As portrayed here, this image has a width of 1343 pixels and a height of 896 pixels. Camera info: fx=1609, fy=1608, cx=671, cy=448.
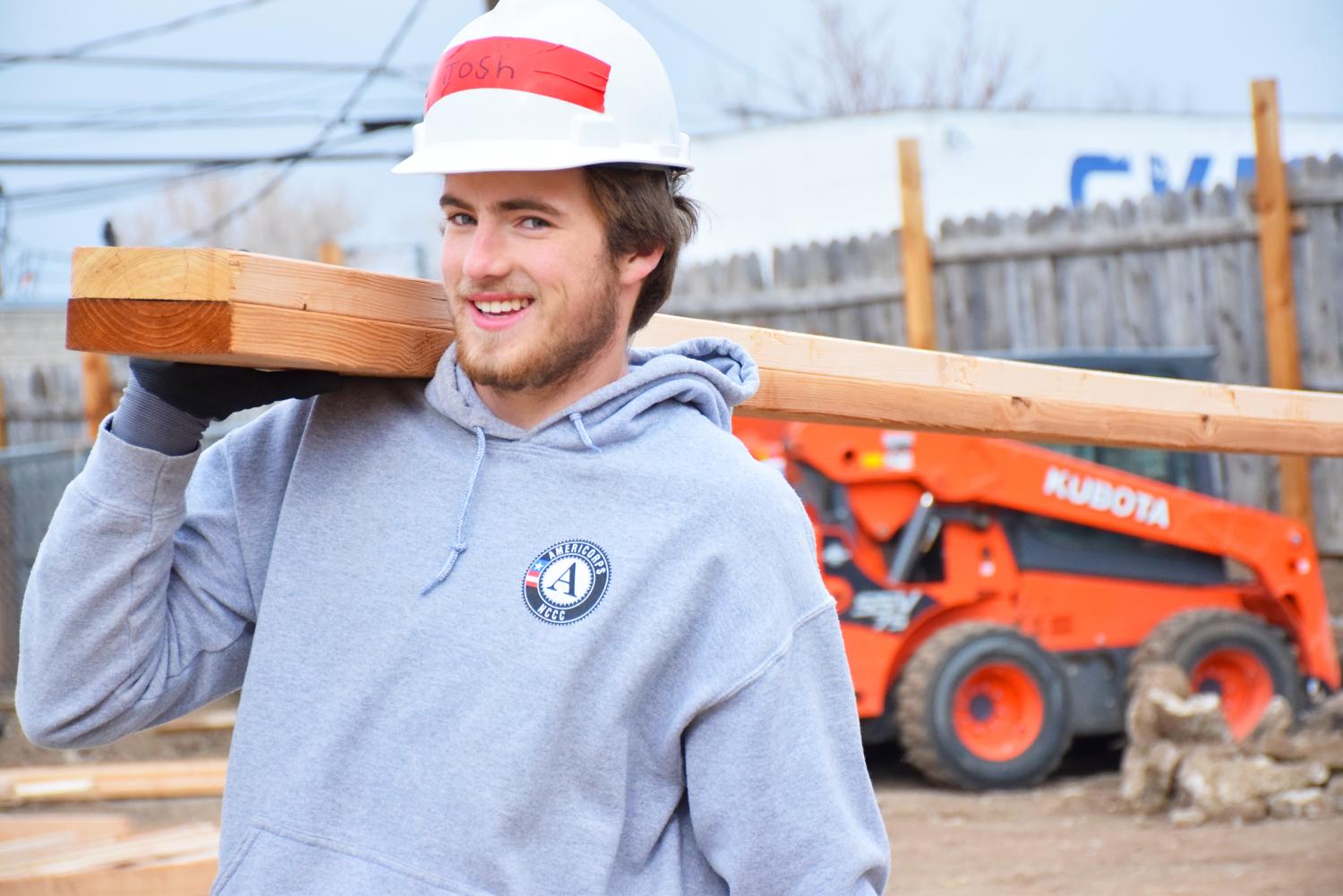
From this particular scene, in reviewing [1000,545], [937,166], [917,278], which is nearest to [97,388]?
[917,278]

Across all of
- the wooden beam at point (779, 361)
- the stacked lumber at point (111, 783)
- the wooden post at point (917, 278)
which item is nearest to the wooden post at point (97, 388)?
the stacked lumber at point (111, 783)

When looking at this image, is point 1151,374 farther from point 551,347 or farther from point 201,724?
point 551,347

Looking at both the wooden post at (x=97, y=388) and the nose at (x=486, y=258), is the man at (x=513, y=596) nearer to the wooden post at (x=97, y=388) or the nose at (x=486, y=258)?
the nose at (x=486, y=258)

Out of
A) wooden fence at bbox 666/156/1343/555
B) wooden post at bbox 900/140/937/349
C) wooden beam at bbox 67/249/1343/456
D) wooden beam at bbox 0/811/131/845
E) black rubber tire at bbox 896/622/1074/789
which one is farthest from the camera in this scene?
wooden post at bbox 900/140/937/349

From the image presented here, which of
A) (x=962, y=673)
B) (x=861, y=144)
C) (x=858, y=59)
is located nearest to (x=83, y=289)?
(x=962, y=673)

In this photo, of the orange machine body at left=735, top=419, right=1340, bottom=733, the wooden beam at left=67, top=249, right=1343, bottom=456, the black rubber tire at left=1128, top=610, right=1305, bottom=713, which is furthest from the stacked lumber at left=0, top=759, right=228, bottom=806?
the wooden beam at left=67, top=249, right=1343, bottom=456

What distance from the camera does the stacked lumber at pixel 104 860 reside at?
3584mm

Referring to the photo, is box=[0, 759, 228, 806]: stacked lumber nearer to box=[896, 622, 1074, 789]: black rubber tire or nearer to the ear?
box=[896, 622, 1074, 789]: black rubber tire

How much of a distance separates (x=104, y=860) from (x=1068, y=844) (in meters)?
3.90

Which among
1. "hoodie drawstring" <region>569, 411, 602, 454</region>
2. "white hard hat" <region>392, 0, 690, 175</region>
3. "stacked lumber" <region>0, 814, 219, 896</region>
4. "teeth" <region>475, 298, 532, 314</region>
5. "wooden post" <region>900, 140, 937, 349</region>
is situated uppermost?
"wooden post" <region>900, 140, 937, 349</region>

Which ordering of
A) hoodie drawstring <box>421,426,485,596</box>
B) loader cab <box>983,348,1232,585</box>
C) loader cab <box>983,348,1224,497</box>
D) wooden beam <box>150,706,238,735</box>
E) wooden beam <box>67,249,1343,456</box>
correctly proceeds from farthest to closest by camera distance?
wooden beam <box>150,706,238,735</box> < loader cab <box>983,348,1224,497</box> < loader cab <box>983,348,1232,585</box> < hoodie drawstring <box>421,426,485,596</box> < wooden beam <box>67,249,1343,456</box>

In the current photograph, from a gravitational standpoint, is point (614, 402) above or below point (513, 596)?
above

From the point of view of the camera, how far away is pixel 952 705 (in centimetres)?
713

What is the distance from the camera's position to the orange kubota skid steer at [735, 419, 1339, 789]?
7156 mm
